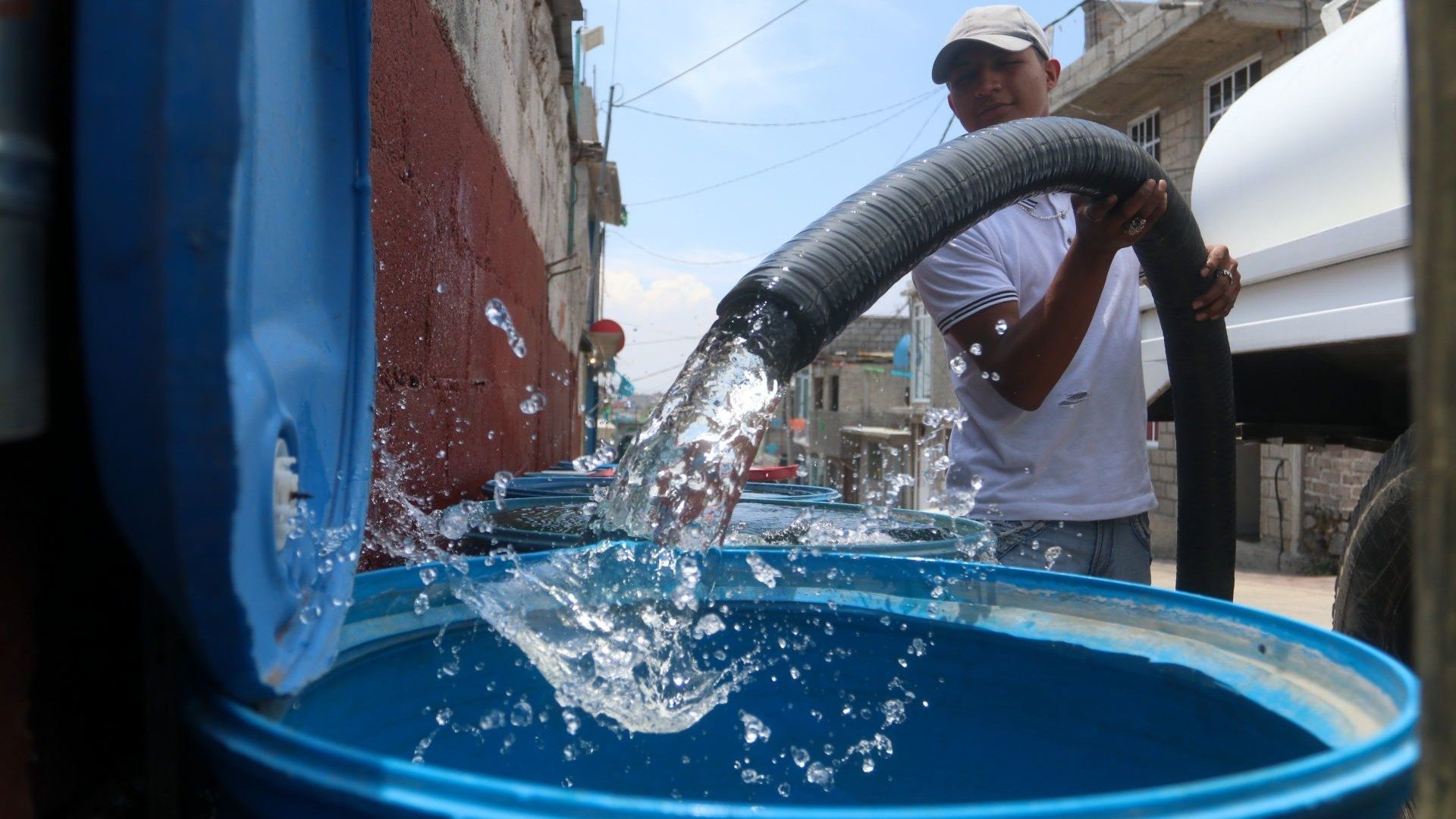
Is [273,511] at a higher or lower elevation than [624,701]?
higher

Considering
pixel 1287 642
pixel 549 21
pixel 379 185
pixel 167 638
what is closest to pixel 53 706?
pixel 167 638

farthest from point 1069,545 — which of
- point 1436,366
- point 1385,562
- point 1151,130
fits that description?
A: point 1151,130

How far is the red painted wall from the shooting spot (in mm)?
1907

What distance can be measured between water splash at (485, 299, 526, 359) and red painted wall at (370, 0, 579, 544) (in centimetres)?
4

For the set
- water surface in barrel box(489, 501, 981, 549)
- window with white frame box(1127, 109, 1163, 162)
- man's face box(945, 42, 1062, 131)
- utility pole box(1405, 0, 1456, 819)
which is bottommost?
water surface in barrel box(489, 501, 981, 549)

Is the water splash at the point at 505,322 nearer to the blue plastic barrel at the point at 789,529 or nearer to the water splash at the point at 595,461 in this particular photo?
the water splash at the point at 595,461

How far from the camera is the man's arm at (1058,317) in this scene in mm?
2008

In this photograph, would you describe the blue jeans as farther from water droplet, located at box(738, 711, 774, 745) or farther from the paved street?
the paved street

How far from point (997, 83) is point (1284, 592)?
9977mm

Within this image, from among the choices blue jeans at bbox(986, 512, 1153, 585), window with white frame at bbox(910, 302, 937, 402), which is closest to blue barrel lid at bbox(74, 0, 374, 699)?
blue jeans at bbox(986, 512, 1153, 585)

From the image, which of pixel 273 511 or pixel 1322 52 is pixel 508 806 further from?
pixel 1322 52

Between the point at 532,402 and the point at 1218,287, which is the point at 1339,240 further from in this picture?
the point at 532,402

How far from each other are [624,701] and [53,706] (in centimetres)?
59

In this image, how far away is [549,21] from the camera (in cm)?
573
